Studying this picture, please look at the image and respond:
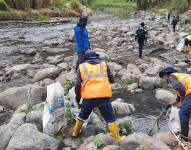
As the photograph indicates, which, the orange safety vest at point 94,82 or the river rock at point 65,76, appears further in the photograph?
the river rock at point 65,76

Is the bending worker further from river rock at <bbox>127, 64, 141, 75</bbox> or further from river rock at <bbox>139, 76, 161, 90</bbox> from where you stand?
river rock at <bbox>127, 64, 141, 75</bbox>

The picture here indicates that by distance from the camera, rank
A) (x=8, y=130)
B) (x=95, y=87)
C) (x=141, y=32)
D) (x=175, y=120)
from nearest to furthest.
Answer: (x=95, y=87) < (x=8, y=130) < (x=175, y=120) < (x=141, y=32)

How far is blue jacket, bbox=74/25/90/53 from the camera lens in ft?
43.8

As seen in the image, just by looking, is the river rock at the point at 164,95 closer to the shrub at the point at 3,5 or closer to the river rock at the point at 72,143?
the river rock at the point at 72,143

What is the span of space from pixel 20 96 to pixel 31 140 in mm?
5101

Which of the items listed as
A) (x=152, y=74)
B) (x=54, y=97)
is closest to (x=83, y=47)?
(x=152, y=74)

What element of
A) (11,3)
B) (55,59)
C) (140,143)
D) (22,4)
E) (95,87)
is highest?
(95,87)

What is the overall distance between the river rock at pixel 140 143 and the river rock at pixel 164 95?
5126 millimetres

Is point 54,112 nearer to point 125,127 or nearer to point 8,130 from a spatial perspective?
point 8,130

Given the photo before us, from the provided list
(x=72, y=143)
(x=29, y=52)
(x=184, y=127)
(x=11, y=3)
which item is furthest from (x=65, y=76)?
(x=11, y=3)

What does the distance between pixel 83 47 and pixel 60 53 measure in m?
10.2

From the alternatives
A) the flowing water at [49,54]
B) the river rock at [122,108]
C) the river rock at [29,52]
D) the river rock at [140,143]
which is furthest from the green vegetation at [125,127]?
the river rock at [29,52]

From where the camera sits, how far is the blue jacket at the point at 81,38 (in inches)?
526

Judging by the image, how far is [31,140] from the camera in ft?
25.0
